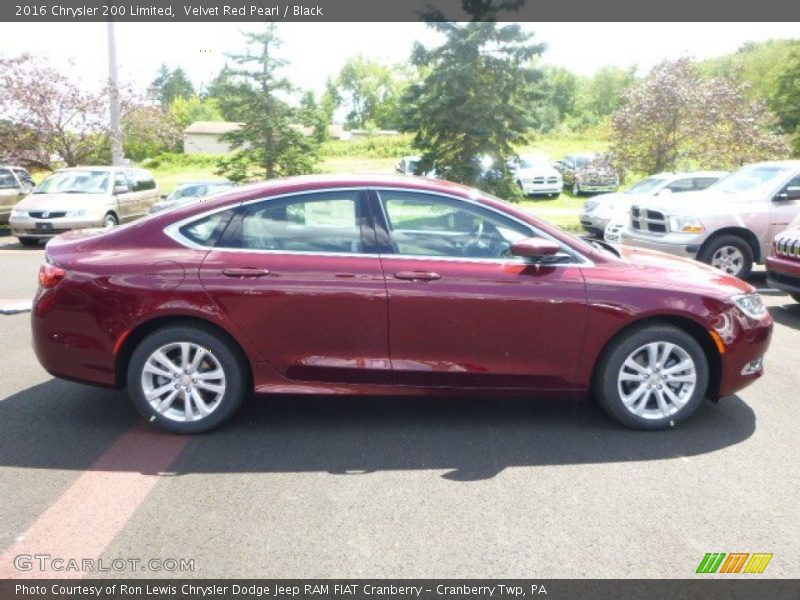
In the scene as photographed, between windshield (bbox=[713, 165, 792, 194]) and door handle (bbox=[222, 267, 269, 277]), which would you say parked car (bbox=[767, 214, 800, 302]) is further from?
door handle (bbox=[222, 267, 269, 277])

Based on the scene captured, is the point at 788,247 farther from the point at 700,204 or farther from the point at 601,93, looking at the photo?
the point at 601,93

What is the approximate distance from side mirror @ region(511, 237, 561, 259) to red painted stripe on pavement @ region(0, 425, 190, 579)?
7.81ft

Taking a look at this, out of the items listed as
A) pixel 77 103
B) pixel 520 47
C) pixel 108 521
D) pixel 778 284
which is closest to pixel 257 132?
pixel 520 47

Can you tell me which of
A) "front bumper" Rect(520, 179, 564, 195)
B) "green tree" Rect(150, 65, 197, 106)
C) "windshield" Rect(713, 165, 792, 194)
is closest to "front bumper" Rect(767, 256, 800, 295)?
"windshield" Rect(713, 165, 792, 194)

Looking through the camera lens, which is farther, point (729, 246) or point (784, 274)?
point (729, 246)

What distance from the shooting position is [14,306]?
8.85 m

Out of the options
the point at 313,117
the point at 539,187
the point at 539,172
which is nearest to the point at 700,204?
the point at 313,117

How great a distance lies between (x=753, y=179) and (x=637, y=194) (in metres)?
5.83

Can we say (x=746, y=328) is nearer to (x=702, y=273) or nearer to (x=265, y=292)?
(x=702, y=273)

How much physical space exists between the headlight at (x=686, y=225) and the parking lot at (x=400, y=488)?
533 cm

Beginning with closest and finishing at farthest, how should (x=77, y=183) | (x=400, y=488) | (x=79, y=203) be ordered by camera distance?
(x=400, y=488) < (x=79, y=203) < (x=77, y=183)

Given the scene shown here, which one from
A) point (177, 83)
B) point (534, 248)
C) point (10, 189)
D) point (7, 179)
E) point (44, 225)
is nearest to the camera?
point (534, 248)

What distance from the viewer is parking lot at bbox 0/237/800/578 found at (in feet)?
11.1

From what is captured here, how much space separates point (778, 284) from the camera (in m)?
8.70
